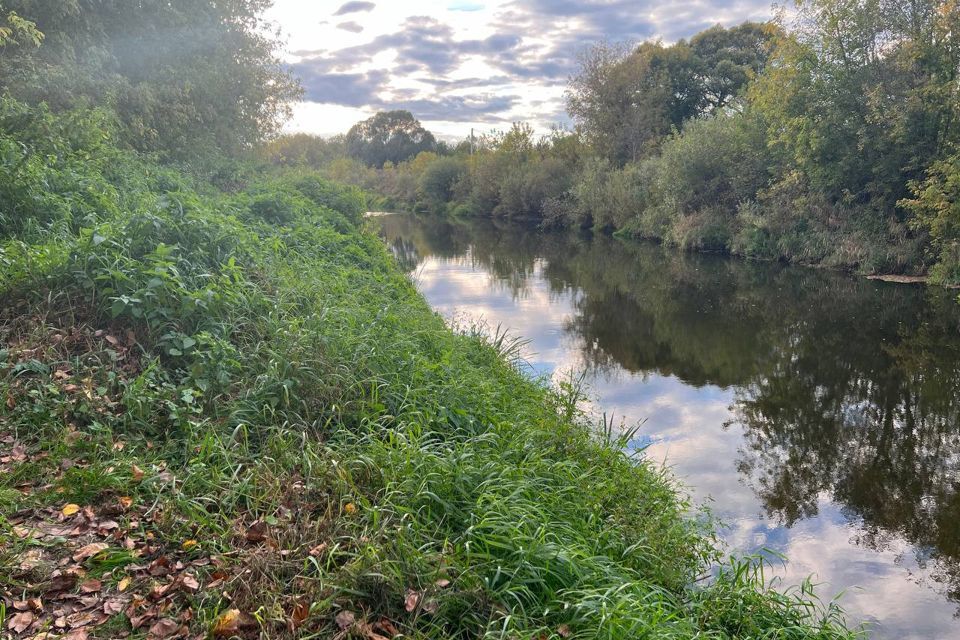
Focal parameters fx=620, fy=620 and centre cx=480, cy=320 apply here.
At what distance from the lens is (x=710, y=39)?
47.6 m

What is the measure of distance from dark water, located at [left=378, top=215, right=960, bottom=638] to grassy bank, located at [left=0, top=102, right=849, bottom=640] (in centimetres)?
107

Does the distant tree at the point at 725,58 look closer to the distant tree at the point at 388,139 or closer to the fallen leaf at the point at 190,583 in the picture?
the fallen leaf at the point at 190,583

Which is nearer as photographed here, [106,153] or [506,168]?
[106,153]

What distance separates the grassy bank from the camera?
3227 millimetres

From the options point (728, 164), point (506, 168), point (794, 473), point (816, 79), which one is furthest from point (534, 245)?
point (794, 473)

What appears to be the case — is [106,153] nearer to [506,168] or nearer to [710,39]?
[506,168]

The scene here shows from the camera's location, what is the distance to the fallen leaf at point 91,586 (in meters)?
3.11

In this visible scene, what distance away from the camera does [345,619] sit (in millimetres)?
3115

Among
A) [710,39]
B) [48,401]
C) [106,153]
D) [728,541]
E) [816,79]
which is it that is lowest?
[728,541]

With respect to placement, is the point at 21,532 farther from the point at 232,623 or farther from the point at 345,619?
the point at 345,619

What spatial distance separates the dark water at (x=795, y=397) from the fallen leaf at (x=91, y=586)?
517 centimetres

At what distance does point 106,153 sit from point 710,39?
4753cm

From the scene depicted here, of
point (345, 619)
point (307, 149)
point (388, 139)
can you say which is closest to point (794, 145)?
point (345, 619)

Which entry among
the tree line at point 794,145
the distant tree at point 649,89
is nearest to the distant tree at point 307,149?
→ the tree line at point 794,145
